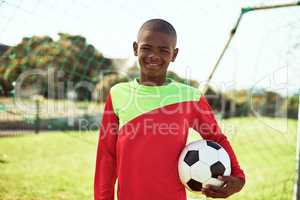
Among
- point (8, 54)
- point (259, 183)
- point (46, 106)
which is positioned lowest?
point (259, 183)

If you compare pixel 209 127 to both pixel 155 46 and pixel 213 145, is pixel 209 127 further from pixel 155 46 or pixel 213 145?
pixel 155 46

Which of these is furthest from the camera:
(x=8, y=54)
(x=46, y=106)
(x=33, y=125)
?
(x=33, y=125)

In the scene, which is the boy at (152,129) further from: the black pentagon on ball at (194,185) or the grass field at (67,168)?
the grass field at (67,168)

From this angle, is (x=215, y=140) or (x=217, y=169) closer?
(x=217, y=169)

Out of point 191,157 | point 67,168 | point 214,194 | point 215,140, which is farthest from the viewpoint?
point 67,168

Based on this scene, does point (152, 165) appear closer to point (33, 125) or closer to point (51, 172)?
point (51, 172)

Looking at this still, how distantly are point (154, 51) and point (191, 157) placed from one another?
1.64 ft

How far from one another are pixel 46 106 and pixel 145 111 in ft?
22.3

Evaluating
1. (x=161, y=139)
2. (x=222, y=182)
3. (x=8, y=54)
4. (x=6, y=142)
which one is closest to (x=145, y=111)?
(x=161, y=139)

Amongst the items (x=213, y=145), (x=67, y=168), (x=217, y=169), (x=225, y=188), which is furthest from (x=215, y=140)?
(x=67, y=168)

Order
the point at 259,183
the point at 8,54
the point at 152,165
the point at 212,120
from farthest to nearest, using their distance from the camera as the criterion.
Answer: the point at 259,183 → the point at 8,54 → the point at 212,120 → the point at 152,165

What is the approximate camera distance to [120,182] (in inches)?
64.3

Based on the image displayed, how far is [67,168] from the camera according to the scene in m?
6.20

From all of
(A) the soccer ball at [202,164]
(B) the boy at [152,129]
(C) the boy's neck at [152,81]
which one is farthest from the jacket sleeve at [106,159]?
(A) the soccer ball at [202,164]
